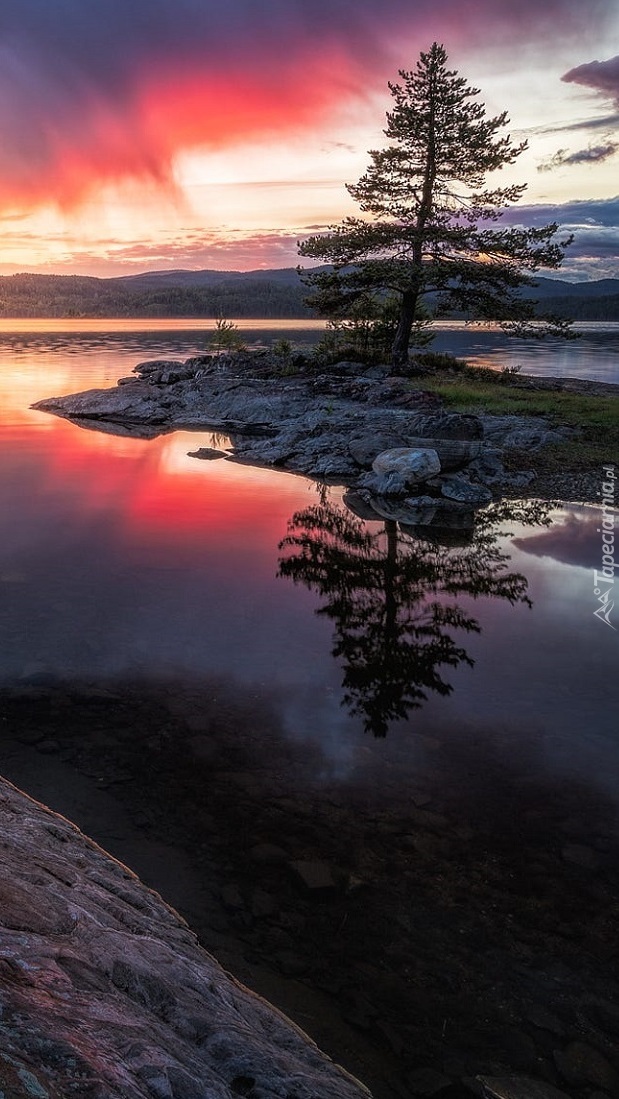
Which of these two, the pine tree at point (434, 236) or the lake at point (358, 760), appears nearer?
the lake at point (358, 760)

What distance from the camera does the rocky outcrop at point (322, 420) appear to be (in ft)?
68.1

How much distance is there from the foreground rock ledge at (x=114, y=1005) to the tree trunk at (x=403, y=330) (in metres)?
32.6

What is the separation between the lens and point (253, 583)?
12656mm

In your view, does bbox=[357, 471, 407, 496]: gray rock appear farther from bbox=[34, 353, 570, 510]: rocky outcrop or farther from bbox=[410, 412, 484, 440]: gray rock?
bbox=[410, 412, 484, 440]: gray rock

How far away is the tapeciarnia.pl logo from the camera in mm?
11750

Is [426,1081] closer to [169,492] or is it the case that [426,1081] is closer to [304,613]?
[304,613]

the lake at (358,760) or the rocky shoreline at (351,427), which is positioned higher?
the rocky shoreline at (351,427)

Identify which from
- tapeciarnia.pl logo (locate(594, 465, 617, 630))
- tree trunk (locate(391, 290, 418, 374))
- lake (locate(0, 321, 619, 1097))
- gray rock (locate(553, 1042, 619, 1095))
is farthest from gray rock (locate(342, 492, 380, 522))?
tree trunk (locate(391, 290, 418, 374))

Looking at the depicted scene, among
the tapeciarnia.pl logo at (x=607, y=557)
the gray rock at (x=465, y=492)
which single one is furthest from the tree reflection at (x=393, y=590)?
the tapeciarnia.pl logo at (x=607, y=557)

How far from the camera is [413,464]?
19406 millimetres

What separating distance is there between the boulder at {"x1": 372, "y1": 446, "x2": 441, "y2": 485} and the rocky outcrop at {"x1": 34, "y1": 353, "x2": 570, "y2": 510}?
0.15 feet

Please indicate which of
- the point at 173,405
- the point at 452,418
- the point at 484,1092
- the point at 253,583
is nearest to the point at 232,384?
the point at 173,405

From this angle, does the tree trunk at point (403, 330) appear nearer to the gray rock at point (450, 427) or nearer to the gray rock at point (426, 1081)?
the gray rock at point (450, 427)

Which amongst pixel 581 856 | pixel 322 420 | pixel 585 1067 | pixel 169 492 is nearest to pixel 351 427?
pixel 322 420
